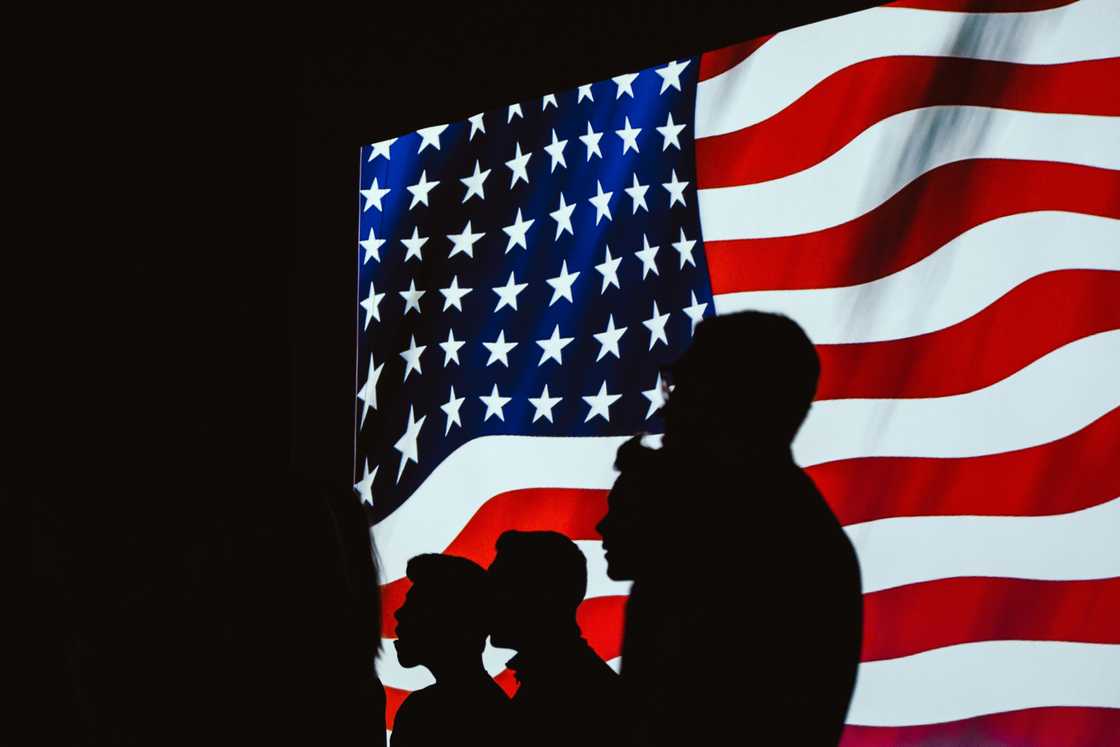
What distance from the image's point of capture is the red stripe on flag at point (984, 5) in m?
2.43

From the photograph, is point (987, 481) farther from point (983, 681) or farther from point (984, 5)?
point (984, 5)

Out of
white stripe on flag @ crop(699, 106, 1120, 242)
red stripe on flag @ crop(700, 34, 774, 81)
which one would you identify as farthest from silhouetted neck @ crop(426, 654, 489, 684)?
red stripe on flag @ crop(700, 34, 774, 81)

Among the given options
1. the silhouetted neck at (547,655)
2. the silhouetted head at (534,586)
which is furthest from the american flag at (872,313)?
the silhouetted neck at (547,655)

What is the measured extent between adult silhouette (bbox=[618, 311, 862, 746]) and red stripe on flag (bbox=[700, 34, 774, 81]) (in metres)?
1.80

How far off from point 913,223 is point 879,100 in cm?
35

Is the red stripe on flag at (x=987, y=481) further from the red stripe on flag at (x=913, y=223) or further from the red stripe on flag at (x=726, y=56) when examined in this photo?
the red stripe on flag at (x=726, y=56)

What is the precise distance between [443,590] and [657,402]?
103 cm

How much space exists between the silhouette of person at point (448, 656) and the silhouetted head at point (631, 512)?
52 cm

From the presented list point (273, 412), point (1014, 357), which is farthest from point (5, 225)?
point (1014, 357)

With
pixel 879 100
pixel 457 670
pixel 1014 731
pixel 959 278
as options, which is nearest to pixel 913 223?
pixel 959 278

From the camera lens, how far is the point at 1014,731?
2309 mm

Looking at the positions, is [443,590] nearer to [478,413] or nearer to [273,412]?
[478,413]

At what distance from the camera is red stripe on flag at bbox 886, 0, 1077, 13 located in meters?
2.43

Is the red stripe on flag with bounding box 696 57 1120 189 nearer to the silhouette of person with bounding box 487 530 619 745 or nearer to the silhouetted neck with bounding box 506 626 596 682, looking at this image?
the silhouette of person with bounding box 487 530 619 745
